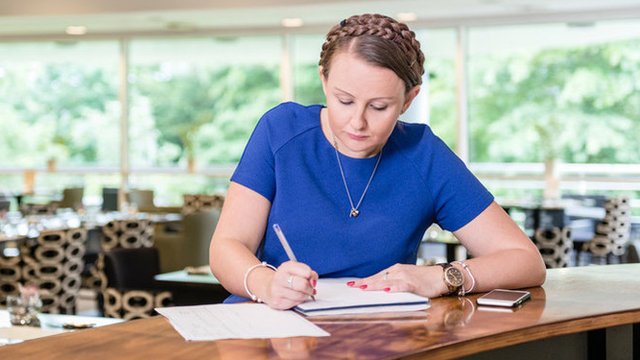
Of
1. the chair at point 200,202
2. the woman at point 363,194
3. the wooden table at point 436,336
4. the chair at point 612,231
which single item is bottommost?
the chair at point 612,231

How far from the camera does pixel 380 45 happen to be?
84.8 inches

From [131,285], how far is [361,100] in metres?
3.08

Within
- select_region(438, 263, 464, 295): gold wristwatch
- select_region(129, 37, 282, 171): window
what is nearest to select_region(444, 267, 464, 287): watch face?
select_region(438, 263, 464, 295): gold wristwatch

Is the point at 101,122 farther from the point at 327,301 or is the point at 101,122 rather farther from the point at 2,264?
the point at 327,301

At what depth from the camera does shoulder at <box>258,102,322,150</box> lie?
92.4 inches

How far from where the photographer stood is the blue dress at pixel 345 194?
88.8 inches

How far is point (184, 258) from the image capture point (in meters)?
8.98

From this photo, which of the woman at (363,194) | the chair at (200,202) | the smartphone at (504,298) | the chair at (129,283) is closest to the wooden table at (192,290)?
the chair at (129,283)

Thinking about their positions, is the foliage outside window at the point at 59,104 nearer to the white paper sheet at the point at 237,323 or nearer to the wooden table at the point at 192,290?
the wooden table at the point at 192,290

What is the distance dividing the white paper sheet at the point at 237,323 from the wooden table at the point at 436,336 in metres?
0.03

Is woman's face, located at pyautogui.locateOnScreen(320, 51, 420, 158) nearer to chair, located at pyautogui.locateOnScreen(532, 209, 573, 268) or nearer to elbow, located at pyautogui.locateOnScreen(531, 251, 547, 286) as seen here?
elbow, located at pyautogui.locateOnScreen(531, 251, 547, 286)

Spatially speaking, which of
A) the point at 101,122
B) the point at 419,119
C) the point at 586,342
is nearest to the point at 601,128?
the point at 419,119

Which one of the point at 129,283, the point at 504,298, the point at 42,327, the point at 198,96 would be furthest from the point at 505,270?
the point at 198,96

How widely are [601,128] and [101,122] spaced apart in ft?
23.2
